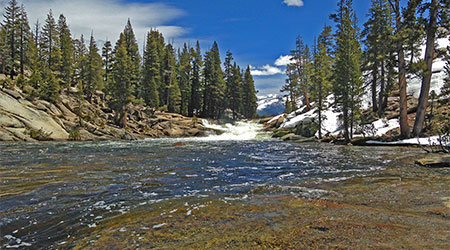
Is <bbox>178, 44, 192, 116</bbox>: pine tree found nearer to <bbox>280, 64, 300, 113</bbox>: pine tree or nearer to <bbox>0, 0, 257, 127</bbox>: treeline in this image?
<bbox>0, 0, 257, 127</bbox>: treeline

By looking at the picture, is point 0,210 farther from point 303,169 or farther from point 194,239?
point 303,169

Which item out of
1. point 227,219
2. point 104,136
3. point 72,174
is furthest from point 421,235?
point 104,136

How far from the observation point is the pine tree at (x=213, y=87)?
57969mm

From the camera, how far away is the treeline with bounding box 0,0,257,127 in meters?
37.1

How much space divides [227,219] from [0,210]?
4323 mm

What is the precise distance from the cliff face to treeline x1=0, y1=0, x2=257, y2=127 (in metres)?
2.25

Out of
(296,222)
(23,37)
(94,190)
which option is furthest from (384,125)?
(23,37)

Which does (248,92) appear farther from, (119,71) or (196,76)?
(119,71)

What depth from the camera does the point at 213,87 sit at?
56125 millimetres

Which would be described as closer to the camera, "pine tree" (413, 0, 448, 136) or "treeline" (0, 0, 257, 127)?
"pine tree" (413, 0, 448, 136)

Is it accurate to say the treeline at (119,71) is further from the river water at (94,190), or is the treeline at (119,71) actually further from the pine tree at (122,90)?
the river water at (94,190)

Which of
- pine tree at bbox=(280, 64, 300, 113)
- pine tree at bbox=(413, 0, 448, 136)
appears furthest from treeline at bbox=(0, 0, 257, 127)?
pine tree at bbox=(413, 0, 448, 136)

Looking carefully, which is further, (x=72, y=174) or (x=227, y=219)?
(x=72, y=174)

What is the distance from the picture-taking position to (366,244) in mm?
2812
